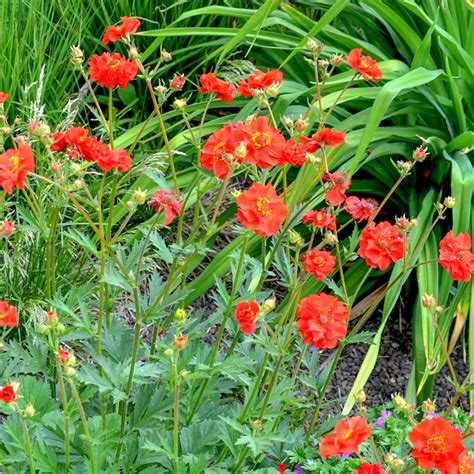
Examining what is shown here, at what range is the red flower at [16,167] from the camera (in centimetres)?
120

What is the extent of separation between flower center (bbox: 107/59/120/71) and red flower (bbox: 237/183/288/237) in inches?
16.4

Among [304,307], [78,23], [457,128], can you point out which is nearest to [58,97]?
[78,23]

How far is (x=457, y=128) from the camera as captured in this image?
102 inches

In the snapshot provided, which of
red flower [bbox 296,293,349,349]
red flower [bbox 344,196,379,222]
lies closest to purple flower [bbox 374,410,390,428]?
red flower [bbox 344,196,379,222]

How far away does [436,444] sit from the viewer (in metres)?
1.15

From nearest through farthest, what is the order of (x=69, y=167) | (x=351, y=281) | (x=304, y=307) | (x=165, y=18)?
(x=304, y=307), (x=69, y=167), (x=351, y=281), (x=165, y=18)

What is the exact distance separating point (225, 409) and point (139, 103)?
1536 millimetres

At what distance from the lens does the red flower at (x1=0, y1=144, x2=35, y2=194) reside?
120 centimetres

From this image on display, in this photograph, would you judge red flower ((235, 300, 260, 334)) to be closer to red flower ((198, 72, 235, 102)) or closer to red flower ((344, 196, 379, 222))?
red flower ((344, 196, 379, 222))

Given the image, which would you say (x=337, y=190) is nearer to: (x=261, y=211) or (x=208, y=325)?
(x=261, y=211)

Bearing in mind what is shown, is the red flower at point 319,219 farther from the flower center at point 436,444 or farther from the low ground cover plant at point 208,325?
the flower center at point 436,444

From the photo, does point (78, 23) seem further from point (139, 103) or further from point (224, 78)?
point (224, 78)

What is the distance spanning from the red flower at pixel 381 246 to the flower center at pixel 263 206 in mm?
220

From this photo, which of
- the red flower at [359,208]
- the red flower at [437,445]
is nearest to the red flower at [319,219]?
the red flower at [359,208]
